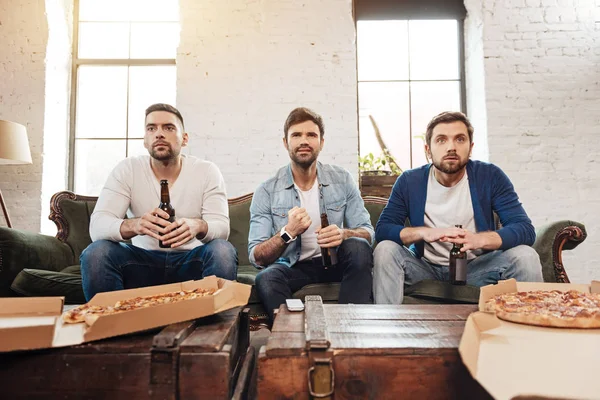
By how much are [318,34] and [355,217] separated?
198 centimetres

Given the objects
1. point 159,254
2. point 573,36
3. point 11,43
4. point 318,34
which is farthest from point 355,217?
point 11,43

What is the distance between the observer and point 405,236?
79.5 inches

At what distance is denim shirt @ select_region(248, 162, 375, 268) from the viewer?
7.33 feet

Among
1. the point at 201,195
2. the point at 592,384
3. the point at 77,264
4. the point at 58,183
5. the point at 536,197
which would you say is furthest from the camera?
the point at 58,183

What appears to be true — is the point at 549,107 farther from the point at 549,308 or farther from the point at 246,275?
the point at 549,308

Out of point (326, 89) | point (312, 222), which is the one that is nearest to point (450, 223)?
point (312, 222)

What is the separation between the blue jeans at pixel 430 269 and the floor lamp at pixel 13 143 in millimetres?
2627

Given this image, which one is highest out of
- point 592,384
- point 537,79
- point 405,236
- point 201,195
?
point 537,79

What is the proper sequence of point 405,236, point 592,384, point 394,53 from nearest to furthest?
point 592,384 < point 405,236 < point 394,53

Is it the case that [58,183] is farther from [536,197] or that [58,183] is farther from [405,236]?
[536,197]

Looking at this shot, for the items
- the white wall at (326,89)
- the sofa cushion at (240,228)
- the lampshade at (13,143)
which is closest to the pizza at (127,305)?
the sofa cushion at (240,228)

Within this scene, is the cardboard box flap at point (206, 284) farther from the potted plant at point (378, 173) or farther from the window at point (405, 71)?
the window at point (405, 71)

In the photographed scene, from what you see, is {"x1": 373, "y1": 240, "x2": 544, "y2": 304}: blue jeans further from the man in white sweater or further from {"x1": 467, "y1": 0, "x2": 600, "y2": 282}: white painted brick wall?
{"x1": 467, "y1": 0, "x2": 600, "y2": 282}: white painted brick wall

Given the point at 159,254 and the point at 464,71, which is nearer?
the point at 159,254
